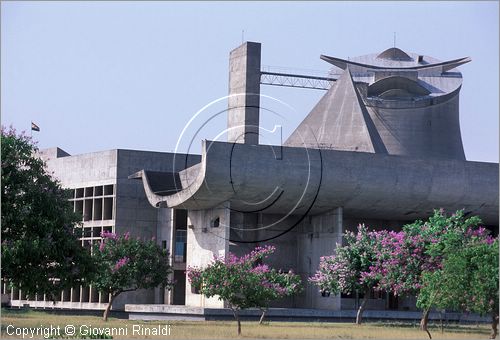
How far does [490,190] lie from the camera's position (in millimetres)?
66188

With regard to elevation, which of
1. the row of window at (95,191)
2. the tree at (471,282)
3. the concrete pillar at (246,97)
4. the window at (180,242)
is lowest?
the tree at (471,282)

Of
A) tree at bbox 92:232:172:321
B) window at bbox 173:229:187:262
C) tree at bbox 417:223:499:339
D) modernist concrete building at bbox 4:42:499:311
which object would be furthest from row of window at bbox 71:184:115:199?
tree at bbox 417:223:499:339

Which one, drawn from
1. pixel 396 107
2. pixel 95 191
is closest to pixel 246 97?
pixel 95 191

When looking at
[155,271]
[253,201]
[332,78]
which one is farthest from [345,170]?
[332,78]

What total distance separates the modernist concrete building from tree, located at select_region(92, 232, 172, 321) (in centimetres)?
591

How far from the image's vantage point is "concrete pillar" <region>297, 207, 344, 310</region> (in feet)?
210

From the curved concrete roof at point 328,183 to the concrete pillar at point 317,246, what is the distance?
1.01 meters

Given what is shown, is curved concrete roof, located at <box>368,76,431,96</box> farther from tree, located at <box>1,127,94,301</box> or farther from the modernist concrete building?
tree, located at <box>1,127,94,301</box>

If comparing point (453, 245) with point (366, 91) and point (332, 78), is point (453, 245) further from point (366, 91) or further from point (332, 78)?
point (332, 78)

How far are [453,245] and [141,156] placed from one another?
103 feet

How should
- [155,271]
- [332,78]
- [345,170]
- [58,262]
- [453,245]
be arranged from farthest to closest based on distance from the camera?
1. [332,78]
2. [345,170]
3. [155,271]
4. [453,245]
5. [58,262]

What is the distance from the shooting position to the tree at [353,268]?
182 feet

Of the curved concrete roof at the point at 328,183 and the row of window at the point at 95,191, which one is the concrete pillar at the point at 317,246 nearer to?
the curved concrete roof at the point at 328,183

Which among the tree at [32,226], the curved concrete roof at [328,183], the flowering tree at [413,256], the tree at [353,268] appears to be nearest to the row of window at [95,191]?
the curved concrete roof at [328,183]
